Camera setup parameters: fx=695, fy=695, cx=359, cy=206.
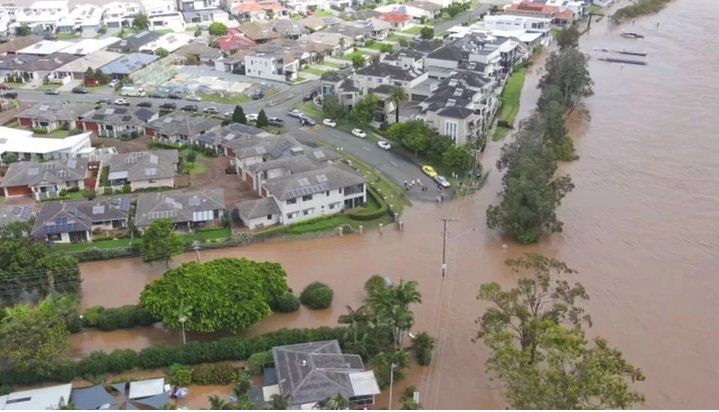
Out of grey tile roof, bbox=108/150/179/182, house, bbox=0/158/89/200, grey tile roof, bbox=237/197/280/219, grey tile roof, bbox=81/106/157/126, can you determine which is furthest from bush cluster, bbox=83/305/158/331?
grey tile roof, bbox=81/106/157/126

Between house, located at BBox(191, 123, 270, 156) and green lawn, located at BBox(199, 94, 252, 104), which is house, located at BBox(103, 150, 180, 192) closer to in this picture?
house, located at BBox(191, 123, 270, 156)

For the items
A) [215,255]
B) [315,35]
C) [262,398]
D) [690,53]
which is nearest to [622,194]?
[215,255]

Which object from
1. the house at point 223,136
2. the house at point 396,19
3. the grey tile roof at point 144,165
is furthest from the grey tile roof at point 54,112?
the house at point 396,19

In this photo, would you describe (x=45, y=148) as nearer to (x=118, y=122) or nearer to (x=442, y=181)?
(x=118, y=122)

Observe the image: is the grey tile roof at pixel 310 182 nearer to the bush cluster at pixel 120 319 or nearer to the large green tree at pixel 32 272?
the bush cluster at pixel 120 319

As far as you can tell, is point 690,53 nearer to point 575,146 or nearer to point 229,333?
point 575,146

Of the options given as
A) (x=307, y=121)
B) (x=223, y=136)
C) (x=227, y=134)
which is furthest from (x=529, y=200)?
(x=307, y=121)
